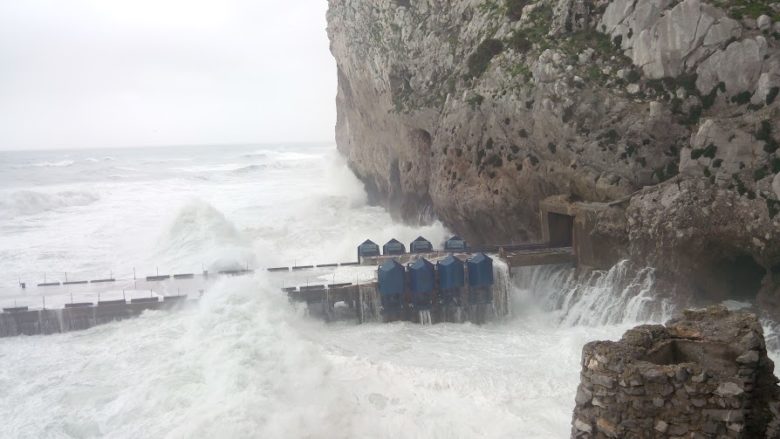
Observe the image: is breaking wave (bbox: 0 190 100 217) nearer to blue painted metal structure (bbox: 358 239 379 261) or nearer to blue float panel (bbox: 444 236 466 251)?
blue painted metal structure (bbox: 358 239 379 261)

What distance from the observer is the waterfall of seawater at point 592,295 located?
2289 cm

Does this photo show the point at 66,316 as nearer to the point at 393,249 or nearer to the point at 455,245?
the point at 393,249

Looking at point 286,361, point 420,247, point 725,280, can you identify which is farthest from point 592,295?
point 286,361

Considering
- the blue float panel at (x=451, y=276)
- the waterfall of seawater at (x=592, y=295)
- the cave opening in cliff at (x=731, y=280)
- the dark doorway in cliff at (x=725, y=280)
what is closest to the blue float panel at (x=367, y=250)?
the blue float panel at (x=451, y=276)

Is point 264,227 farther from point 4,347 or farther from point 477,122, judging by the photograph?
point 4,347

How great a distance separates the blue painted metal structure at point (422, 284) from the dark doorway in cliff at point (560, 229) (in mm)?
6612

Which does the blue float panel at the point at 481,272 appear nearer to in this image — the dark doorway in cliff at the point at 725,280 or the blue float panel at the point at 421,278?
the blue float panel at the point at 421,278

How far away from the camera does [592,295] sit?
80.6ft

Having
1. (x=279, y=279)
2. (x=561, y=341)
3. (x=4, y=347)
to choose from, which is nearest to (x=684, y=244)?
(x=561, y=341)

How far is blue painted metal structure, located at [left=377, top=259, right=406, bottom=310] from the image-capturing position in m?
25.6

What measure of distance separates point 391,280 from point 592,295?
8172 mm

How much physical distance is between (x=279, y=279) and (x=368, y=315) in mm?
4676

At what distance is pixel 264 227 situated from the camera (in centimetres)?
4647

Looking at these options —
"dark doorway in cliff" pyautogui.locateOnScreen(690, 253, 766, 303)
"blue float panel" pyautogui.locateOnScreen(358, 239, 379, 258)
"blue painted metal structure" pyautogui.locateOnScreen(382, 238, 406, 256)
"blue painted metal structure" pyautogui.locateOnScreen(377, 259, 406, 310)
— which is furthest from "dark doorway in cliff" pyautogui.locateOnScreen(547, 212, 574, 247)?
"blue float panel" pyautogui.locateOnScreen(358, 239, 379, 258)
